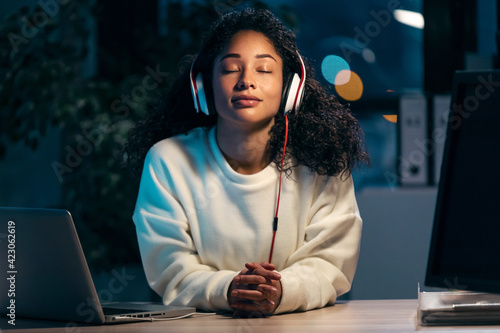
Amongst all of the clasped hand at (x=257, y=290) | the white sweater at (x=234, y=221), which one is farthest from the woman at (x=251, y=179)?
the clasped hand at (x=257, y=290)

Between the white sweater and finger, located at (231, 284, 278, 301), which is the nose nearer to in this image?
the white sweater

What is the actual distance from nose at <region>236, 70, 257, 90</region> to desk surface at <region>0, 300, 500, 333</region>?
0.46 meters

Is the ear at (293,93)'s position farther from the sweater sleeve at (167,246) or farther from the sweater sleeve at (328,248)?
the sweater sleeve at (167,246)

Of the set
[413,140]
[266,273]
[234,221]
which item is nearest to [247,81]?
[234,221]

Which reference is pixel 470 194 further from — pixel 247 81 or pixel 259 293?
pixel 247 81

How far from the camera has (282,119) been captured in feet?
4.62

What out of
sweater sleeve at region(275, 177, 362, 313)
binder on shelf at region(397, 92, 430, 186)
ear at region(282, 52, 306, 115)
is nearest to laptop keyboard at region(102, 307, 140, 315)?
sweater sleeve at region(275, 177, 362, 313)

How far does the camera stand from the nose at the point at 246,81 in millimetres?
1311

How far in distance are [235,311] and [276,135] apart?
421 millimetres

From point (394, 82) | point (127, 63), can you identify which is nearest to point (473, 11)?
point (394, 82)

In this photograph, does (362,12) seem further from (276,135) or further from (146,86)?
(276,135)

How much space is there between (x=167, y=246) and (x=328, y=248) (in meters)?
0.32

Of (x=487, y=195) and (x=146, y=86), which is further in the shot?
(x=146, y=86)

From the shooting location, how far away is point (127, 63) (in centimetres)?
300
